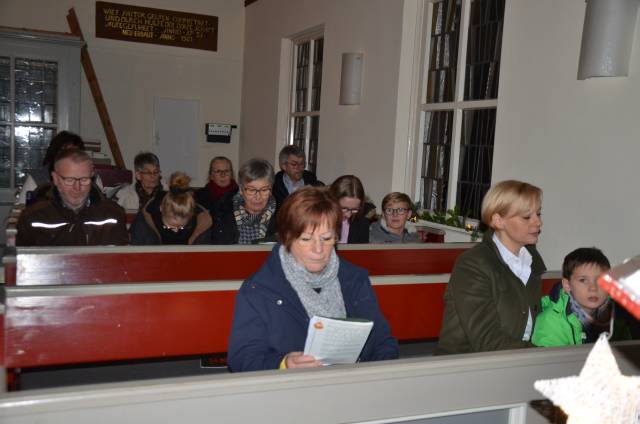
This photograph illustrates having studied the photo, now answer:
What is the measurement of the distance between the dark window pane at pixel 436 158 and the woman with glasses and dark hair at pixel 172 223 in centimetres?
288

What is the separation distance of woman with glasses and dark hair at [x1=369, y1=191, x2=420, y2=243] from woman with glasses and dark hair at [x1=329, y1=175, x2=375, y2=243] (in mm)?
131

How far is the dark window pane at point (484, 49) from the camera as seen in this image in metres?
5.34

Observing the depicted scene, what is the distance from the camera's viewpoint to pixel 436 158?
6156 mm

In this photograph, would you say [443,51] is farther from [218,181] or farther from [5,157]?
[5,157]

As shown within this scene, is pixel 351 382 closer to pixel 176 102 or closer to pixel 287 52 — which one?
pixel 287 52

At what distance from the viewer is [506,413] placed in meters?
1.44

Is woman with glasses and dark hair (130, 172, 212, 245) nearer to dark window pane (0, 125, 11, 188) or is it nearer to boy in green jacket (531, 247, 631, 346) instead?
boy in green jacket (531, 247, 631, 346)

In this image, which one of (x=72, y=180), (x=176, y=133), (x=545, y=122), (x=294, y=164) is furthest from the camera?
(x=176, y=133)

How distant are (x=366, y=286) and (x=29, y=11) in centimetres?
915

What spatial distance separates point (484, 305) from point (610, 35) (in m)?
2.59

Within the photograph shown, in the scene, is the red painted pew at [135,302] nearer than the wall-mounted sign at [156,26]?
Yes

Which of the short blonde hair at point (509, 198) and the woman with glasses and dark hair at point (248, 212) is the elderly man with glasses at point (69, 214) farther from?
the short blonde hair at point (509, 198)

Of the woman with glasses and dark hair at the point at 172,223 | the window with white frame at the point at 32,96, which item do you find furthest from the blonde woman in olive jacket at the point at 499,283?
the window with white frame at the point at 32,96

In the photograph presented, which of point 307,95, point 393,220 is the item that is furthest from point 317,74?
point 393,220
